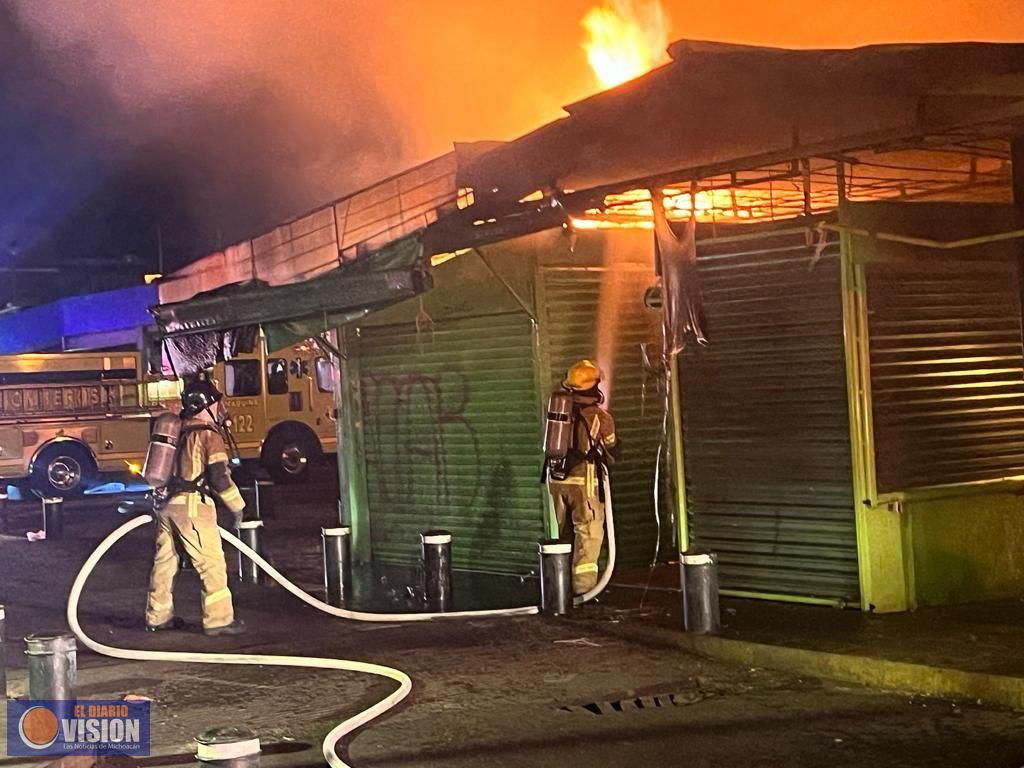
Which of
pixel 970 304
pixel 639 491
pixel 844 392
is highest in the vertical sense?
pixel 970 304

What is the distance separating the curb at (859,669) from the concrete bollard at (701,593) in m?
0.09

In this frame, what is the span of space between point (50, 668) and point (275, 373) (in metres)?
15.7

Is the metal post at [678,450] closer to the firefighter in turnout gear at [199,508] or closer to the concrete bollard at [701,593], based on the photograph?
the concrete bollard at [701,593]

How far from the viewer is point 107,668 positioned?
805 centimetres

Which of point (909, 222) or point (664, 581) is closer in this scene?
point (909, 222)

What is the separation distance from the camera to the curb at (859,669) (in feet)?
20.6

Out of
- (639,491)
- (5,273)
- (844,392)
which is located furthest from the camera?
(5,273)

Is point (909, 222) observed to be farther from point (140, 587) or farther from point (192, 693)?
point (140, 587)

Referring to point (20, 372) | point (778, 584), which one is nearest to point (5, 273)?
point (20, 372)

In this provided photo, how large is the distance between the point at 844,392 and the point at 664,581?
2.58m

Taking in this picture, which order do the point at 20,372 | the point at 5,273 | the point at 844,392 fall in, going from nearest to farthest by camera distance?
the point at 844,392, the point at 20,372, the point at 5,273

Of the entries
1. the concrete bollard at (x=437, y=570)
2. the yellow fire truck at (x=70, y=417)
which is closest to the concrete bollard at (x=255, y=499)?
the yellow fire truck at (x=70, y=417)

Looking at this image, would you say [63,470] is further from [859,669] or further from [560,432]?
[859,669]

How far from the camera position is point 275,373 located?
22016 mm
